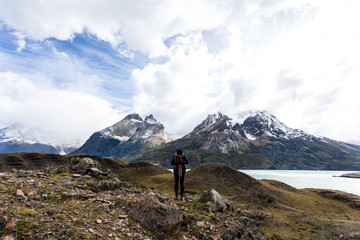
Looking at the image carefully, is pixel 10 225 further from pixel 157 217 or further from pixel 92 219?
pixel 157 217

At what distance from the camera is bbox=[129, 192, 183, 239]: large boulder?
10312mm

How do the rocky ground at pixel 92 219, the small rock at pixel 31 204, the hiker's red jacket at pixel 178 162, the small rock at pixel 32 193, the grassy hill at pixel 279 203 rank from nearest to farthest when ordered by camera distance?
1. the rocky ground at pixel 92 219
2. the small rock at pixel 31 204
3. the small rock at pixel 32 193
4. the hiker's red jacket at pixel 178 162
5. the grassy hill at pixel 279 203

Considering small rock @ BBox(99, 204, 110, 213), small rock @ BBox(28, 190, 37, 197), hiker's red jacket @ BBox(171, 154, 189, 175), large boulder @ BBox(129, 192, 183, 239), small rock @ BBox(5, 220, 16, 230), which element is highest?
hiker's red jacket @ BBox(171, 154, 189, 175)

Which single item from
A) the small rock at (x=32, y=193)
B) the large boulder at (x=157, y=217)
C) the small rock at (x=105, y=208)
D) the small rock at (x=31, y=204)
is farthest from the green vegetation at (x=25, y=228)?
the large boulder at (x=157, y=217)

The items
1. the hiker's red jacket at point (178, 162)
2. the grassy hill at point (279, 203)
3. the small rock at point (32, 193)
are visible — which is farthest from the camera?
the grassy hill at point (279, 203)

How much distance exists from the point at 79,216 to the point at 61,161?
103663mm

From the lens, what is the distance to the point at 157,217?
10766 mm

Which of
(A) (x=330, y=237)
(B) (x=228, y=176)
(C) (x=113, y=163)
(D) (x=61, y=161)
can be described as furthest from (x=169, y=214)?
(D) (x=61, y=161)

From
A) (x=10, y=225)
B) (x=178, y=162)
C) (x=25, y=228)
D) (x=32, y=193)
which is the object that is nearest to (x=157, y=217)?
(x=178, y=162)

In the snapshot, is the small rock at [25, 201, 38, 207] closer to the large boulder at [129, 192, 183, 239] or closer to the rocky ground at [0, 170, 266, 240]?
the rocky ground at [0, 170, 266, 240]

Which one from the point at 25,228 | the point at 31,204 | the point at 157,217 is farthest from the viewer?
the point at 157,217

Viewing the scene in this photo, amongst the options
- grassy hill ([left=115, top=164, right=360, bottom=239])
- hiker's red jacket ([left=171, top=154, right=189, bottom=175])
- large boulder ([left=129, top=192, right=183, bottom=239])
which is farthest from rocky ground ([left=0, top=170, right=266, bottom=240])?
grassy hill ([left=115, top=164, right=360, bottom=239])

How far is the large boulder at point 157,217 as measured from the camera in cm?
1031

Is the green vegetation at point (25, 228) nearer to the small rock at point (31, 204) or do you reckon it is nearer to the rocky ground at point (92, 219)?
the rocky ground at point (92, 219)
